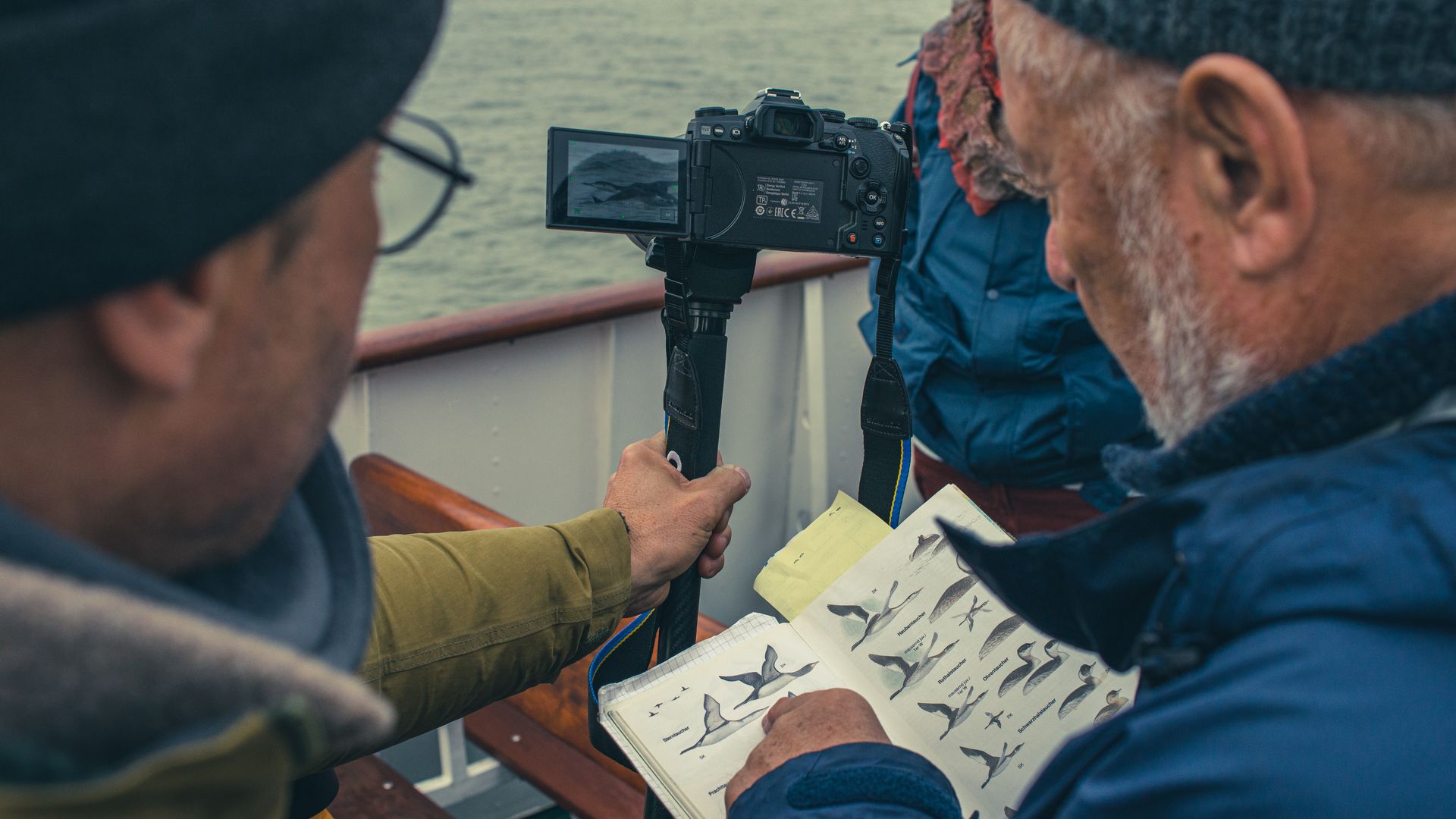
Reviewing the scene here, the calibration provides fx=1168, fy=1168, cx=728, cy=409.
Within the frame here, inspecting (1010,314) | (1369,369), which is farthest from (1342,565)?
(1010,314)

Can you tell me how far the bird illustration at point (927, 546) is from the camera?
1041mm

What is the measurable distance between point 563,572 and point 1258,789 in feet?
2.40

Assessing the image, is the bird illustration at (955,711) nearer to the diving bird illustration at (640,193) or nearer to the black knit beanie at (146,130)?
the diving bird illustration at (640,193)

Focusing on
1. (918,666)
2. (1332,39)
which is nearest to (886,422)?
(918,666)

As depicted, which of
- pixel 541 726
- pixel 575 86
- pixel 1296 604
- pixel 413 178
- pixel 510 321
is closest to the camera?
pixel 1296 604

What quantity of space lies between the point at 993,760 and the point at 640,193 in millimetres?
592

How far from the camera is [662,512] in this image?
122 centimetres

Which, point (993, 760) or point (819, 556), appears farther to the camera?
point (819, 556)

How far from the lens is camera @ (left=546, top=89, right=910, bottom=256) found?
1072mm

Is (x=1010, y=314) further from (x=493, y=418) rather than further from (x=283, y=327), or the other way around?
(x=283, y=327)

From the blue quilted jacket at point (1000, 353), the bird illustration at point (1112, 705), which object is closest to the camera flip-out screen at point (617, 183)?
the bird illustration at point (1112, 705)

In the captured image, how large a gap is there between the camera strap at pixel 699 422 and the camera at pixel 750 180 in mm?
65

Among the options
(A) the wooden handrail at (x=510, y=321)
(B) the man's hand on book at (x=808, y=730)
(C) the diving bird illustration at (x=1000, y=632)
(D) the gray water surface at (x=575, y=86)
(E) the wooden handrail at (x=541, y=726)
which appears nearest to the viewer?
(B) the man's hand on book at (x=808, y=730)

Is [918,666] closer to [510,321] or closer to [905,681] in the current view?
[905,681]
